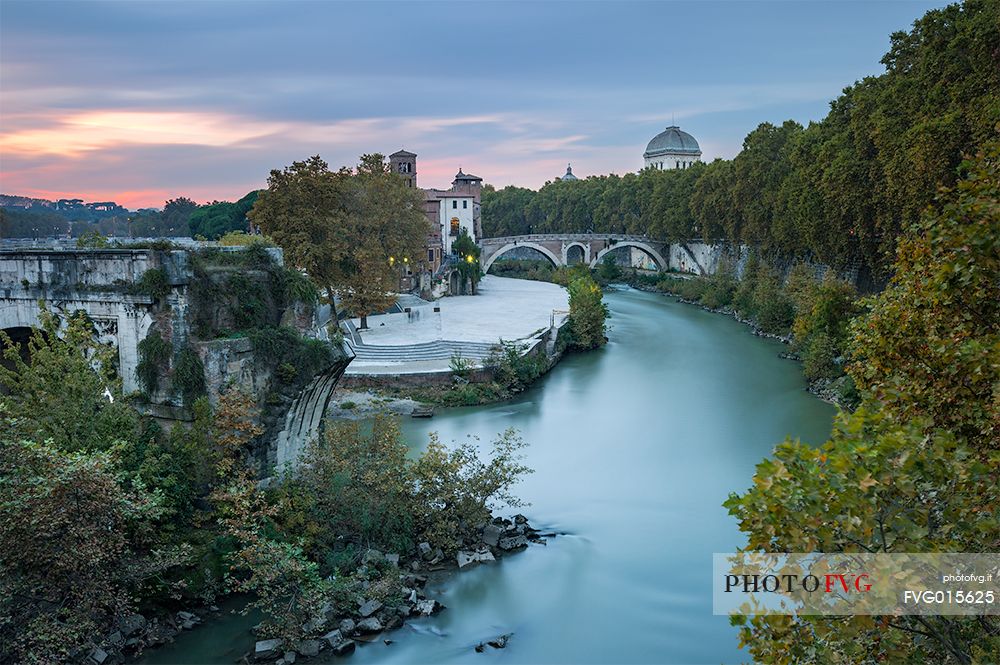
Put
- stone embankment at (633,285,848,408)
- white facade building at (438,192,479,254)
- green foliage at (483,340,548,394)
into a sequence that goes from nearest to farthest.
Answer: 1. stone embankment at (633,285,848,408)
2. green foliage at (483,340,548,394)
3. white facade building at (438,192,479,254)

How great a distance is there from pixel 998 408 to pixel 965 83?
15707mm

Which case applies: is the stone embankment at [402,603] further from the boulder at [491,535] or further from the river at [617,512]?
the river at [617,512]

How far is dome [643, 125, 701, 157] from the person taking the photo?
88.2 meters

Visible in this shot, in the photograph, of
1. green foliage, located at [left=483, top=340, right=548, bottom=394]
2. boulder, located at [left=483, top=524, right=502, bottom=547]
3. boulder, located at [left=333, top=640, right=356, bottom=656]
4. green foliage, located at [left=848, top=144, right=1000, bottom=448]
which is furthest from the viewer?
green foliage, located at [left=483, top=340, right=548, bottom=394]

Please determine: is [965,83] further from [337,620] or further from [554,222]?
[554,222]

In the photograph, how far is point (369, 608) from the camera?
10000 mm

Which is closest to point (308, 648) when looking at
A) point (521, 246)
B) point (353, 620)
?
point (353, 620)

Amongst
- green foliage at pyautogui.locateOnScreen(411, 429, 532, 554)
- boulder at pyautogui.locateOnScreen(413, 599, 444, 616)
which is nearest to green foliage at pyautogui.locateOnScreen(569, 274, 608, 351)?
green foliage at pyautogui.locateOnScreen(411, 429, 532, 554)

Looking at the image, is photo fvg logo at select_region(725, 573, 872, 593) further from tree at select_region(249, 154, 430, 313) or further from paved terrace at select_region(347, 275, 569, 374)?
tree at select_region(249, 154, 430, 313)

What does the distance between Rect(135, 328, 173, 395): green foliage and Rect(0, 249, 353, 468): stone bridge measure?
73mm

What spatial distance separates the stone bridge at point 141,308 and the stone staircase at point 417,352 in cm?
1160

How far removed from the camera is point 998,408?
20.1 feet

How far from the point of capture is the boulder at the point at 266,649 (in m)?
9.21

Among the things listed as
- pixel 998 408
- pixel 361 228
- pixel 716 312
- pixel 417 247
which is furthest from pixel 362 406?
pixel 716 312
